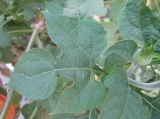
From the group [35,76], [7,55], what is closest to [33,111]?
[7,55]

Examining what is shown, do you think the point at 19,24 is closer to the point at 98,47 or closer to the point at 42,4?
the point at 42,4

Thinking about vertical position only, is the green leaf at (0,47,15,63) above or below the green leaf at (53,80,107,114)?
below

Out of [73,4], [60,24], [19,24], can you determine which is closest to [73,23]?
[60,24]

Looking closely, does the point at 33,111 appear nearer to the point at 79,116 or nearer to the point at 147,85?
the point at 79,116

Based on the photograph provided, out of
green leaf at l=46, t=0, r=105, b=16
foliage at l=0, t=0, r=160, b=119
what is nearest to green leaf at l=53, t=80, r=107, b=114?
foliage at l=0, t=0, r=160, b=119

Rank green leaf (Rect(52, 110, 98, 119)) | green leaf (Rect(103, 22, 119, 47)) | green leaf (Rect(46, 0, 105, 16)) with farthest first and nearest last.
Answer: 1. green leaf (Rect(103, 22, 119, 47))
2. green leaf (Rect(46, 0, 105, 16))
3. green leaf (Rect(52, 110, 98, 119))

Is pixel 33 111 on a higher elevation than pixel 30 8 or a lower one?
lower

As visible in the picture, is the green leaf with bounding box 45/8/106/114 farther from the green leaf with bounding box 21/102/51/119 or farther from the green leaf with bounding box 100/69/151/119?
the green leaf with bounding box 21/102/51/119
